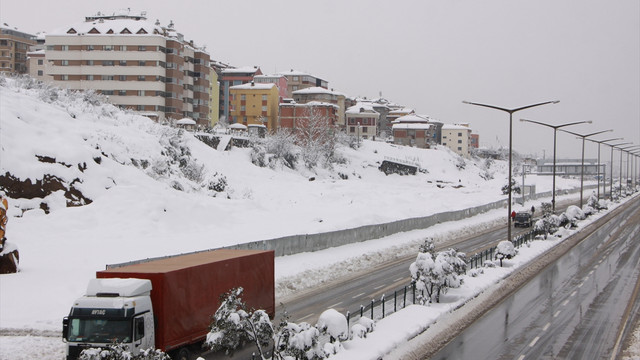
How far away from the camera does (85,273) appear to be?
27.7 meters

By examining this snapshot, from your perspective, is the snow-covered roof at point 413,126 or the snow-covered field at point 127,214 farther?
the snow-covered roof at point 413,126

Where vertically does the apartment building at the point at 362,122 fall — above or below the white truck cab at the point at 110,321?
above

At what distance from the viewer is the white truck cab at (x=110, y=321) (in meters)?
15.1

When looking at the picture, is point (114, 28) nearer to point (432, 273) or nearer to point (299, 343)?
point (432, 273)

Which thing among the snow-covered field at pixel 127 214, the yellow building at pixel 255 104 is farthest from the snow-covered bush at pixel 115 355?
the yellow building at pixel 255 104

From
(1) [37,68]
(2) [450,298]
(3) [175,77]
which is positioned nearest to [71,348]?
(2) [450,298]

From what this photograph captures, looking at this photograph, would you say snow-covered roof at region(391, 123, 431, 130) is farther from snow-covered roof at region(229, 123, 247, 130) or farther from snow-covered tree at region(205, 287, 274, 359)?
snow-covered tree at region(205, 287, 274, 359)

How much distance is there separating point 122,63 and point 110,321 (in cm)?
9299

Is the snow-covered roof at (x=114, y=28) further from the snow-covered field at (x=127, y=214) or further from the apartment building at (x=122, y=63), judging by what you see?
the snow-covered field at (x=127, y=214)

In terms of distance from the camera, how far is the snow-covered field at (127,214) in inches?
982

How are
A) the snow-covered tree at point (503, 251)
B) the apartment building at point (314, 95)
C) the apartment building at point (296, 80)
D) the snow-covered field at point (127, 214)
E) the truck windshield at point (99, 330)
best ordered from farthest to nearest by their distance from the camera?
1. the apartment building at point (296, 80)
2. the apartment building at point (314, 95)
3. the snow-covered tree at point (503, 251)
4. the snow-covered field at point (127, 214)
5. the truck windshield at point (99, 330)

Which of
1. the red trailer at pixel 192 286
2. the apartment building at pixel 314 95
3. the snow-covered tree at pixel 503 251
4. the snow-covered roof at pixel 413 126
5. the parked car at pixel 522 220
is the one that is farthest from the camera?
the snow-covered roof at pixel 413 126

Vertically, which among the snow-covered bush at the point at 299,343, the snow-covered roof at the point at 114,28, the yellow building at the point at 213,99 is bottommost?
the snow-covered bush at the point at 299,343

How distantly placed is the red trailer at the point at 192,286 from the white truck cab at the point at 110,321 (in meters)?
0.72
